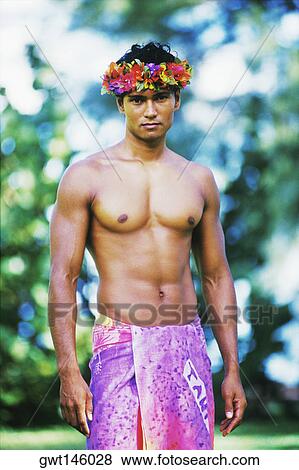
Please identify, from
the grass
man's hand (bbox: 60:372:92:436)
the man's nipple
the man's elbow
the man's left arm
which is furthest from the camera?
the grass

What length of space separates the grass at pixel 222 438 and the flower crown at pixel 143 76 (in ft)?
12.6

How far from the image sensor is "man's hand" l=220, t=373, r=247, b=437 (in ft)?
11.3

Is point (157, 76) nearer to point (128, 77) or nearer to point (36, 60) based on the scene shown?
point (128, 77)

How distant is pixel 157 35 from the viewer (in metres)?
Answer: 8.13

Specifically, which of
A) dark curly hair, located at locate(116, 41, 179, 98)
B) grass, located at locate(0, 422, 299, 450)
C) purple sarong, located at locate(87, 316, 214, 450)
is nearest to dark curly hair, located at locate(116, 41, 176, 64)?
dark curly hair, located at locate(116, 41, 179, 98)

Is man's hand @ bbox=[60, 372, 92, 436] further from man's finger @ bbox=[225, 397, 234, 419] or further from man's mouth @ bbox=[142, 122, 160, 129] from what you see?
man's mouth @ bbox=[142, 122, 160, 129]

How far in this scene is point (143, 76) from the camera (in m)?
3.37

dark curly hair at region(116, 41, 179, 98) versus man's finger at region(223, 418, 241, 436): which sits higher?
dark curly hair at region(116, 41, 179, 98)

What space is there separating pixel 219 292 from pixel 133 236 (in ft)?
1.35

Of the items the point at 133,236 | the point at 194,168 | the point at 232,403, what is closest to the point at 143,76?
the point at 194,168

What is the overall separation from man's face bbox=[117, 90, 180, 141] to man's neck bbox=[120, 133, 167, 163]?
0.03 meters

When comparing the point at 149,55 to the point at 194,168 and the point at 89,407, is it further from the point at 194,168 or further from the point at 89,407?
the point at 89,407

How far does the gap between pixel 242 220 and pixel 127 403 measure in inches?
227
